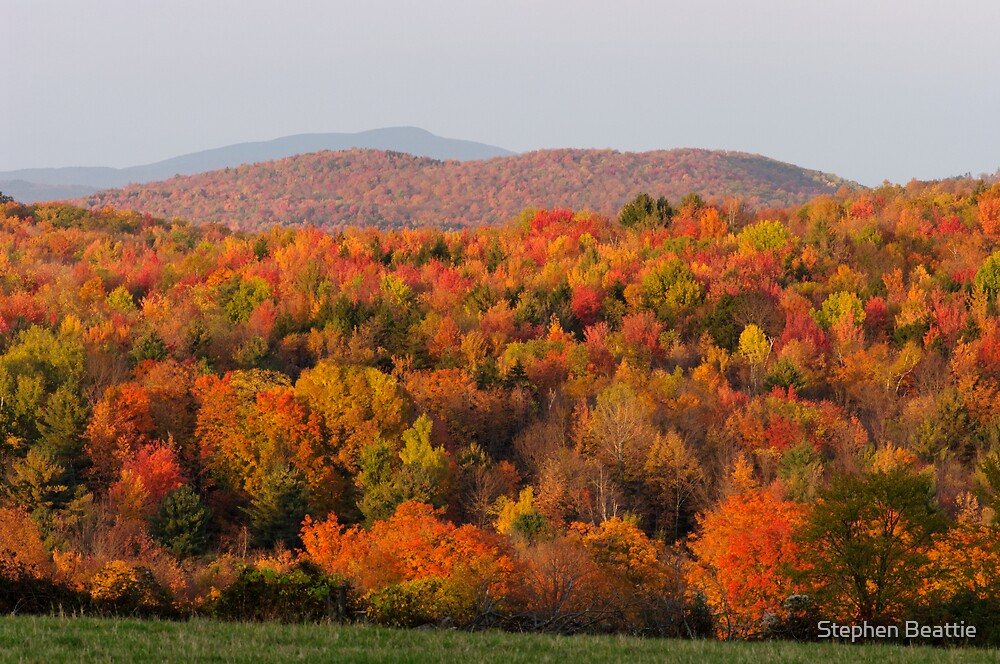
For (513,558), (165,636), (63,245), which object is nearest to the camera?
(165,636)

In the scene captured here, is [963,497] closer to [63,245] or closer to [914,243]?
[914,243]

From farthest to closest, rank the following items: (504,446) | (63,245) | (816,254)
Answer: (63,245) < (816,254) < (504,446)

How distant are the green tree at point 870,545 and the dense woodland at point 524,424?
0.32 ft

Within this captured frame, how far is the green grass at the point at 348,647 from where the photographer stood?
1375 cm

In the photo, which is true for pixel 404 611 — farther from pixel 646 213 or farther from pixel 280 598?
pixel 646 213

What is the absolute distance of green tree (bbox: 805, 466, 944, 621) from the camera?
25234mm

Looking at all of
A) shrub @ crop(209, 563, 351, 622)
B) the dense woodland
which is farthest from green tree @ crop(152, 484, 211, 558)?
shrub @ crop(209, 563, 351, 622)

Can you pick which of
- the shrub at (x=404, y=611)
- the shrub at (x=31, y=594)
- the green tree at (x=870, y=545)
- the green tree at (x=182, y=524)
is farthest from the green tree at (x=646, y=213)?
the shrub at (x=31, y=594)

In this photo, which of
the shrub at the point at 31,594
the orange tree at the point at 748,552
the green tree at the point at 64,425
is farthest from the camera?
the green tree at the point at 64,425

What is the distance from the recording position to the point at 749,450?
8344cm

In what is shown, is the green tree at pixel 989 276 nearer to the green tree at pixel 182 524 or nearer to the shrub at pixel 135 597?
the green tree at pixel 182 524

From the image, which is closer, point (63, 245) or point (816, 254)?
point (816, 254)

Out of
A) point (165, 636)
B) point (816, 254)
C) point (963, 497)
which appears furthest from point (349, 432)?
point (816, 254)

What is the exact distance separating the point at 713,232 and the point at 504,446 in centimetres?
7500
